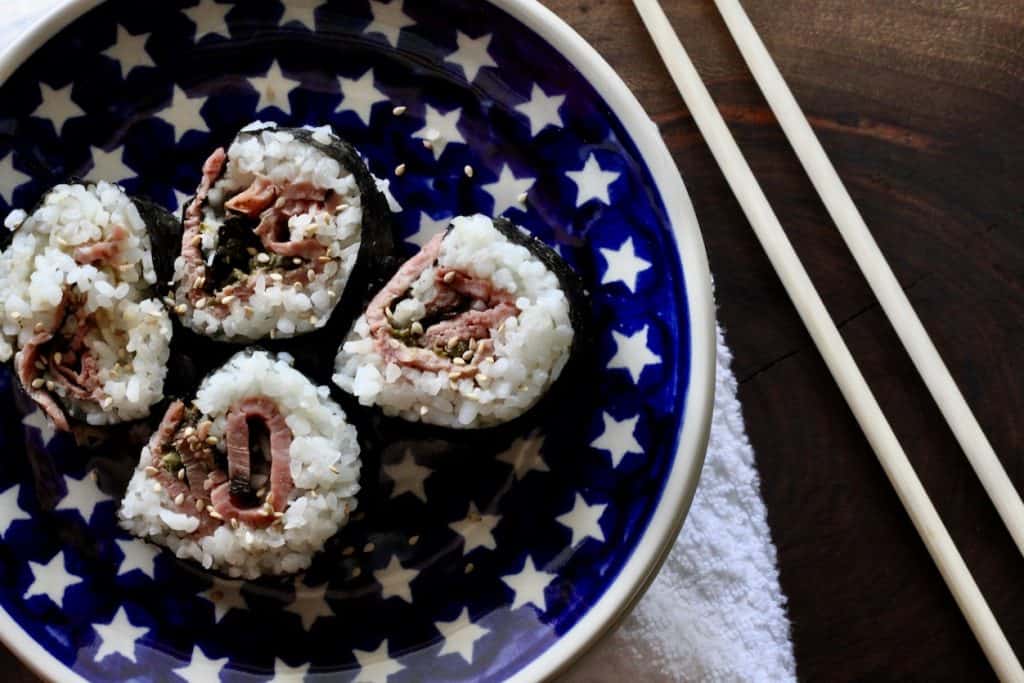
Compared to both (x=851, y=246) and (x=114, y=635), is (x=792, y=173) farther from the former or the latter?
(x=114, y=635)

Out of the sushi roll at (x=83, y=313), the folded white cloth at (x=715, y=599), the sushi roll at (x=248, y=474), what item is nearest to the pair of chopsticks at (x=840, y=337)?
the folded white cloth at (x=715, y=599)

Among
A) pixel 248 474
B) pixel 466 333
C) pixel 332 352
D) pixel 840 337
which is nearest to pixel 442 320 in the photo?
pixel 466 333

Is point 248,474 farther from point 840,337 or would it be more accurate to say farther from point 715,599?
point 840,337

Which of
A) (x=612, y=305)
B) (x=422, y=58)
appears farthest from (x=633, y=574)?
(x=422, y=58)

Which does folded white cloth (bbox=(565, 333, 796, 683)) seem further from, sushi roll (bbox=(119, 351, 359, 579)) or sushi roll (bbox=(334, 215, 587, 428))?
sushi roll (bbox=(119, 351, 359, 579))

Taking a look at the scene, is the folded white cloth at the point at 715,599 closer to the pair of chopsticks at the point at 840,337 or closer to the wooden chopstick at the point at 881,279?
the pair of chopsticks at the point at 840,337

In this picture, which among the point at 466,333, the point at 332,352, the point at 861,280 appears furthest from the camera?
the point at 861,280

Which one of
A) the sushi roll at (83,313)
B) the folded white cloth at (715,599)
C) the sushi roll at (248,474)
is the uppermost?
the sushi roll at (83,313)
